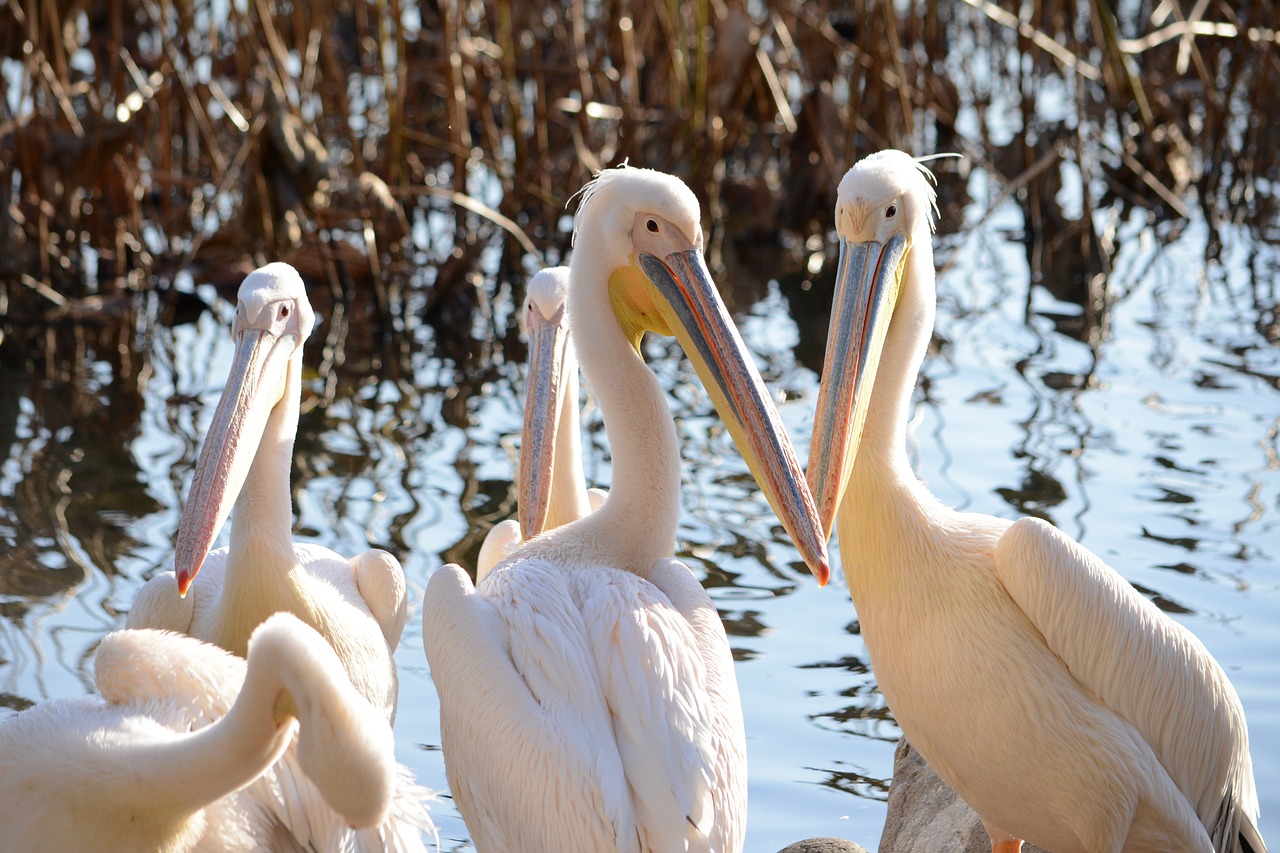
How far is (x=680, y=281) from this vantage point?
10.6 ft

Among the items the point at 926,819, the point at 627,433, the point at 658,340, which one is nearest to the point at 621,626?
the point at 627,433

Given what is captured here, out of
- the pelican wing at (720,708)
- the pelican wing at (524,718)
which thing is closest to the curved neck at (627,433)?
the pelican wing at (720,708)

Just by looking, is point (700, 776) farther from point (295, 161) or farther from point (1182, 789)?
point (295, 161)

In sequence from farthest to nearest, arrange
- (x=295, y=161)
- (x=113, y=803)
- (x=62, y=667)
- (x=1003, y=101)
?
(x=1003, y=101)
(x=295, y=161)
(x=62, y=667)
(x=113, y=803)

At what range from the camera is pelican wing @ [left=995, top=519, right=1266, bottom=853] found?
306cm

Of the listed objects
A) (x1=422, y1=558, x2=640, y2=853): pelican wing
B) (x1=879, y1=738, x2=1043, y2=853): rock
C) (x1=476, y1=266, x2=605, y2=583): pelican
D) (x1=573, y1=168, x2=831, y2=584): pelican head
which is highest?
(x1=573, y1=168, x2=831, y2=584): pelican head

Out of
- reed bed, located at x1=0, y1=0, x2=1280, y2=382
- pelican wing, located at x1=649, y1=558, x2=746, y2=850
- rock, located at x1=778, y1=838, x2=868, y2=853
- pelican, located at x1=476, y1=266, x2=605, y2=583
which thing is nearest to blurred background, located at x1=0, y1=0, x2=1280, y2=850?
reed bed, located at x1=0, y1=0, x2=1280, y2=382

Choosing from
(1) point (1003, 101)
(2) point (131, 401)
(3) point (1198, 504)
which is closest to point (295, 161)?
(2) point (131, 401)

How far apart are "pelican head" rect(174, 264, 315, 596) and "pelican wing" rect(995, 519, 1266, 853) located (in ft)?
5.09

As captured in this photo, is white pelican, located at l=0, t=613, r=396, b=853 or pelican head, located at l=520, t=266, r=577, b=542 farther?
pelican head, located at l=520, t=266, r=577, b=542

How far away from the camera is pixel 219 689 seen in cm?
279

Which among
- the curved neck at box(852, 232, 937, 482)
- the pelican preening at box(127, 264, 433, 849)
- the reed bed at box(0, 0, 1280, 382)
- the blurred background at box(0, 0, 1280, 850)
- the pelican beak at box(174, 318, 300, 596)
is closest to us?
the pelican beak at box(174, 318, 300, 596)

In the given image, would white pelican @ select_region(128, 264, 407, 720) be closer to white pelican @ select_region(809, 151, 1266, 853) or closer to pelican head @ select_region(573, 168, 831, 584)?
pelican head @ select_region(573, 168, 831, 584)

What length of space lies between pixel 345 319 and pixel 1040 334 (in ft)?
11.9
